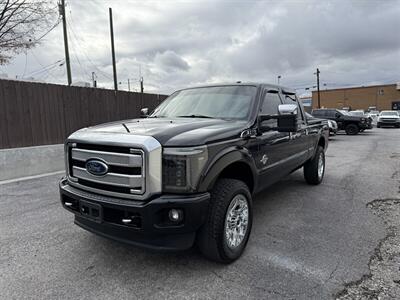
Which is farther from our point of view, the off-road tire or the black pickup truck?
the off-road tire

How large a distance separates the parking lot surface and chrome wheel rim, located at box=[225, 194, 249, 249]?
23 centimetres

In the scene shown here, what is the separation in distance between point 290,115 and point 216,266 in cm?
182

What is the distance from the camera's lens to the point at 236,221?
121 inches

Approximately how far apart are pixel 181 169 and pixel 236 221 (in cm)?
102

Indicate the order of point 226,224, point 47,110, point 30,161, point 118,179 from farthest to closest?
point 47,110, point 30,161, point 226,224, point 118,179

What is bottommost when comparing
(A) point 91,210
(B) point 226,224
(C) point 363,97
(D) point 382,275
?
(D) point 382,275

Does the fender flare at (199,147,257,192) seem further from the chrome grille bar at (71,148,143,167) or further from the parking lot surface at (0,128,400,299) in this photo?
the parking lot surface at (0,128,400,299)

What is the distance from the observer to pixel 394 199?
5.18 meters

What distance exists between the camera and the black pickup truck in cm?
247

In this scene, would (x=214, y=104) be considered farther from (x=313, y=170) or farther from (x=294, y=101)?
(x=313, y=170)

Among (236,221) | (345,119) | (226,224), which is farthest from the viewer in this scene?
(345,119)

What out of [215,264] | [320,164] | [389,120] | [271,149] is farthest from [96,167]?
[389,120]

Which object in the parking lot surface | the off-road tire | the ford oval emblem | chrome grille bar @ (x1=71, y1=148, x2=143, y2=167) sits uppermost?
chrome grille bar @ (x1=71, y1=148, x2=143, y2=167)

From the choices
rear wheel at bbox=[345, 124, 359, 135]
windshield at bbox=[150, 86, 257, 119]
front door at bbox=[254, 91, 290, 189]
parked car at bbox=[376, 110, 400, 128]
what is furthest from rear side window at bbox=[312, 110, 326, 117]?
windshield at bbox=[150, 86, 257, 119]
